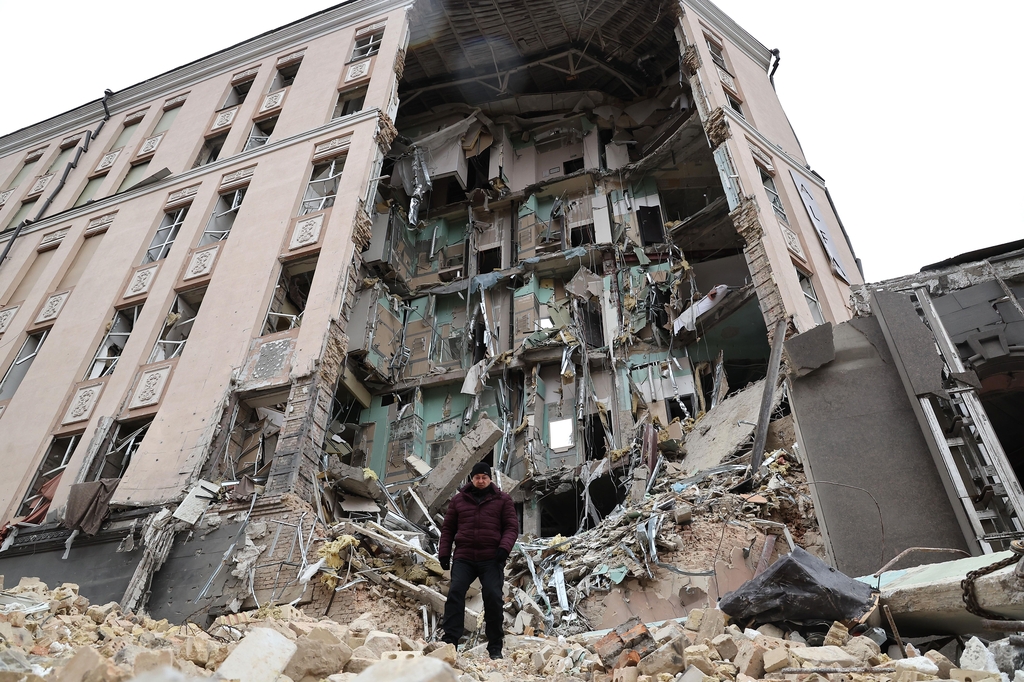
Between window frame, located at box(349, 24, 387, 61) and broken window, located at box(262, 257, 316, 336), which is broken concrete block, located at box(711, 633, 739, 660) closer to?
broken window, located at box(262, 257, 316, 336)

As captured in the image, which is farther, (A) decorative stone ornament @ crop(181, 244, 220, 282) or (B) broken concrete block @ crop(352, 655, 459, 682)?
(A) decorative stone ornament @ crop(181, 244, 220, 282)

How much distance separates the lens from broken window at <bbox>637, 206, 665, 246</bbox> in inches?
841

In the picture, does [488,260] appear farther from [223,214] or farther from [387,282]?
[223,214]

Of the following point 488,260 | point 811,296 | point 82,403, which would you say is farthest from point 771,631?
point 488,260

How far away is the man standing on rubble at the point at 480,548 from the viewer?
5.93 meters

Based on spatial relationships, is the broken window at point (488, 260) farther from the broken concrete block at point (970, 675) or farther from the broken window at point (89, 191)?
the broken concrete block at point (970, 675)

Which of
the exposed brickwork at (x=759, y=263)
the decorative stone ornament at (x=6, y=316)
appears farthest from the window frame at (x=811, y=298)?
the decorative stone ornament at (x=6, y=316)

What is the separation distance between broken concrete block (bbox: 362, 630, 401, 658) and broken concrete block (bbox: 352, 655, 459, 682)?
5.88 feet

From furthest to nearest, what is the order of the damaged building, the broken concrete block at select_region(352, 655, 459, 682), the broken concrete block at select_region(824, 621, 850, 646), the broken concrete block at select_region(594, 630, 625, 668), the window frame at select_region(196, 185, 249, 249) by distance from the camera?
the window frame at select_region(196, 185, 249, 249), the damaged building, the broken concrete block at select_region(594, 630, 625, 668), the broken concrete block at select_region(824, 621, 850, 646), the broken concrete block at select_region(352, 655, 459, 682)

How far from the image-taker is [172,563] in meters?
10.8

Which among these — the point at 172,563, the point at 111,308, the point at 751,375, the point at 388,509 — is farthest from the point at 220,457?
the point at 751,375

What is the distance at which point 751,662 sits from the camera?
12.8 feet

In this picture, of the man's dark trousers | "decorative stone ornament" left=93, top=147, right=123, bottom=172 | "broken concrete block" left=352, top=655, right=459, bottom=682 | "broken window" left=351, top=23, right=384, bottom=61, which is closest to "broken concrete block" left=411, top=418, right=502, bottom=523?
the man's dark trousers

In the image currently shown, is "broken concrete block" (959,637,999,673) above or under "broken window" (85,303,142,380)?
under
